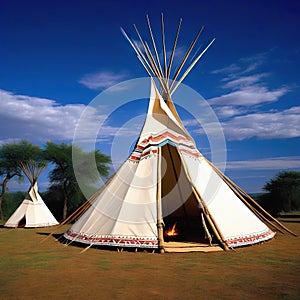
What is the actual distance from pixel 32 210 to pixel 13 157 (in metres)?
6.85

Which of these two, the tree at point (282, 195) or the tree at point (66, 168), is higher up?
the tree at point (66, 168)

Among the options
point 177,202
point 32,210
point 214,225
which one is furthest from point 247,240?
point 32,210

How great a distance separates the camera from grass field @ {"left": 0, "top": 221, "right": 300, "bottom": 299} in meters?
4.09

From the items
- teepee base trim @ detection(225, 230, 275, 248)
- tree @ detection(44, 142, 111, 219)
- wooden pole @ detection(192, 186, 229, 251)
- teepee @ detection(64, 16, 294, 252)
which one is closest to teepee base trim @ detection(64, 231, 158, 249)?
teepee @ detection(64, 16, 294, 252)

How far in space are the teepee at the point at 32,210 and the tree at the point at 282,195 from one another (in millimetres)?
13354

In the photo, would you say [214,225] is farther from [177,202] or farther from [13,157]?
[13,157]

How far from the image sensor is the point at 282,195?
20547 millimetres

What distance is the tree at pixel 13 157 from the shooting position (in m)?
20.5

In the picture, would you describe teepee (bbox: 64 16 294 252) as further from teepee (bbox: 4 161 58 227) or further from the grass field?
teepee (bbox: 4 161 58 227)

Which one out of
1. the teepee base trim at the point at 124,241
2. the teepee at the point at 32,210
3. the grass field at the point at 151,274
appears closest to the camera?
the grass field at the point at 151,274

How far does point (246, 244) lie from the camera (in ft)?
23.8

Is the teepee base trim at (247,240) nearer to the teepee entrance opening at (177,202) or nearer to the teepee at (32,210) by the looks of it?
the teepee entrance opening at (177,202)

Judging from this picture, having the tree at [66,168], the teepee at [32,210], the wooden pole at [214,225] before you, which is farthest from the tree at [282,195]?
the wooden pole at [214,225]

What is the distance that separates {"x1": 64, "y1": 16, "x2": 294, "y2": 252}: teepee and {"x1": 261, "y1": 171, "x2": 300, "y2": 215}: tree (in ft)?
40.2
